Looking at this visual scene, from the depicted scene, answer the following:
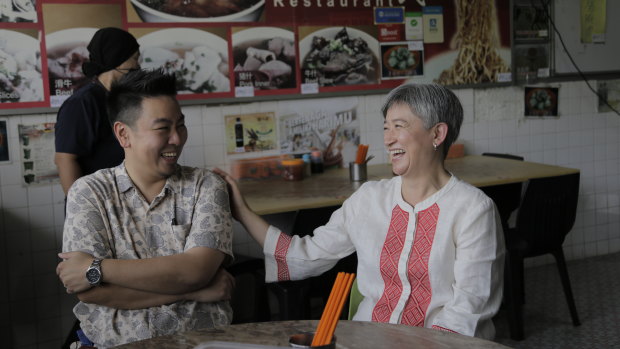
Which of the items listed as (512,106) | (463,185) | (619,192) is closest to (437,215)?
(463,185)

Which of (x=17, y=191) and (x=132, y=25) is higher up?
(x=132, y=25)

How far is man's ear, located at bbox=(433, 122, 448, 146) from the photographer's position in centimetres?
213

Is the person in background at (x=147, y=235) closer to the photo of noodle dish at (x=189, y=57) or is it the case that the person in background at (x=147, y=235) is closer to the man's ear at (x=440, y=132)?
the man's ear at (x=440, y=132)

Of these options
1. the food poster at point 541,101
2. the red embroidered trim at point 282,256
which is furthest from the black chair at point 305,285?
the food poster at point 541,101

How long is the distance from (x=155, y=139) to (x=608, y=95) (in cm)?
435

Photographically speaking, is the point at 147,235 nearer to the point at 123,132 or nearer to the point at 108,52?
the point at 123,132

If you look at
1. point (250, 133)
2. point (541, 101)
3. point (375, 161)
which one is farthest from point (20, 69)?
point (541, 101)

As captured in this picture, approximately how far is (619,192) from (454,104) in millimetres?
3995

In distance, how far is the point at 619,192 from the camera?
5547 millimetres

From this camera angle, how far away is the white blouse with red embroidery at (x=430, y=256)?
1.97 meters

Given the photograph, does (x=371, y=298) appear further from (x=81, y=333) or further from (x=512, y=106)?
(x=512, y=106)

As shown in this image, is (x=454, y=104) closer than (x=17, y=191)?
Yes

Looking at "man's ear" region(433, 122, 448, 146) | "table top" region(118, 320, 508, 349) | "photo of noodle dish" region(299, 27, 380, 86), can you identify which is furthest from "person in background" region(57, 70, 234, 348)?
"photo of noodle dish" region(299, 27, 380, 86)

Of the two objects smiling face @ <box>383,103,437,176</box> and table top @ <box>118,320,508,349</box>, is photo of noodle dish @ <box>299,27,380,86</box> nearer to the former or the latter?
smiling face @ <box>383,103,437,176</box>
